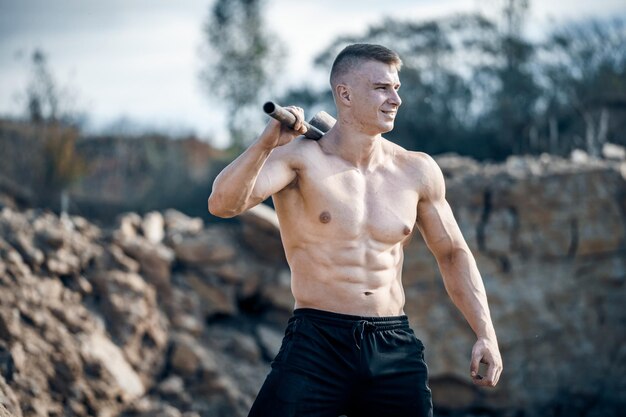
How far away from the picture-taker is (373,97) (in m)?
4.35

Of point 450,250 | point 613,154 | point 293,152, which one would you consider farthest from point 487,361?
point 613,154

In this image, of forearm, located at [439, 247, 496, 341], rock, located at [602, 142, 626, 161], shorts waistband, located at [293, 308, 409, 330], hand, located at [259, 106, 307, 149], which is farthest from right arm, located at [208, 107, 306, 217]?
rock, located at [602, 142, 626, 161]

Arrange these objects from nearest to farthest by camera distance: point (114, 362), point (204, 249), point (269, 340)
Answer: point (114, 362) → point (269, 340) → point (204, 249)

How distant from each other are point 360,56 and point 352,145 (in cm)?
39

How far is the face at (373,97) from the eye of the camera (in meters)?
4.36

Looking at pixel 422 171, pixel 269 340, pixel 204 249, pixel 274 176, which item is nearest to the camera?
pixel 274 176

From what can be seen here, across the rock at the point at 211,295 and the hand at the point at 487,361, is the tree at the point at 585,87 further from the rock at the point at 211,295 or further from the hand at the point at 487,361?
the hand at the point at 487,361

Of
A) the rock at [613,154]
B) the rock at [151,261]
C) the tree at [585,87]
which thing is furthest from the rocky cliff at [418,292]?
the tree at [585,87]

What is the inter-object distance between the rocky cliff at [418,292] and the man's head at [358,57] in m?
4.26

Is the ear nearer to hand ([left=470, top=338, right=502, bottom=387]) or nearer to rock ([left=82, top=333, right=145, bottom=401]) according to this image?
hand ([left=470, top=338, right=502, bottom=387])

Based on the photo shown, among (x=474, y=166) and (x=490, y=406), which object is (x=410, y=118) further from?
(x=490, y=406)

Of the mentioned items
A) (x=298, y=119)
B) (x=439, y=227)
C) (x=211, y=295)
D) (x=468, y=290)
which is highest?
(x=298, y=119)

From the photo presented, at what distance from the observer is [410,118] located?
14820mm

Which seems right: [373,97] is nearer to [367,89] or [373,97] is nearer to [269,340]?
[367,89]
